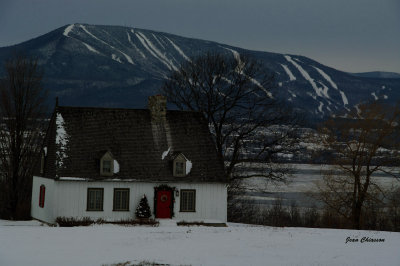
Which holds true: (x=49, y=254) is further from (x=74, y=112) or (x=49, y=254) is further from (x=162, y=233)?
(x=74, y=112)

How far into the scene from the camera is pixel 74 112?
3944 centimetres

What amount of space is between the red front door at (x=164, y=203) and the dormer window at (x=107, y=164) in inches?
140

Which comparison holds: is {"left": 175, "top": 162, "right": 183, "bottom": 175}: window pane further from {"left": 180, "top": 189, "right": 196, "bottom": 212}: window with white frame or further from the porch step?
the porch step

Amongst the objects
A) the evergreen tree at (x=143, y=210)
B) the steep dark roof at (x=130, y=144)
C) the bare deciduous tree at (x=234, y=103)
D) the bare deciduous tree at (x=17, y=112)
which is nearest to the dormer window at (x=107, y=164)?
the steep dark roof at (x=130, y=144)

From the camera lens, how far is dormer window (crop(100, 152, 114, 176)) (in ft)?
121

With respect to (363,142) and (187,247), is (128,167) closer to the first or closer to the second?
(187,247)

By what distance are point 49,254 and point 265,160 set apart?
24.8 metres

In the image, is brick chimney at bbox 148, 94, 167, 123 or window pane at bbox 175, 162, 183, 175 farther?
brick chimney at bbox 148, 94, 167, 123

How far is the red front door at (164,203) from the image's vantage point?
1474 inches

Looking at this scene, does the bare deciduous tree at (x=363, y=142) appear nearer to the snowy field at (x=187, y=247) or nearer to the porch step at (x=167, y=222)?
the snowy field at (x=187, y=247)

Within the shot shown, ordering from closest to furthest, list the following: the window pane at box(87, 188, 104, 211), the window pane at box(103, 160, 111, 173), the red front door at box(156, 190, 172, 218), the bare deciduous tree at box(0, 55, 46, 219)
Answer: the window pane at box(87, 188, 104, 211) → the window pane at box(103, 160, 111, 173) → the red front door at box(156, 190, 172, 218) → the bare deciduous tree at box(0, 55, 46, 219)

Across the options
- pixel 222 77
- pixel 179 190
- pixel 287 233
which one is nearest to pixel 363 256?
pixel 287 233

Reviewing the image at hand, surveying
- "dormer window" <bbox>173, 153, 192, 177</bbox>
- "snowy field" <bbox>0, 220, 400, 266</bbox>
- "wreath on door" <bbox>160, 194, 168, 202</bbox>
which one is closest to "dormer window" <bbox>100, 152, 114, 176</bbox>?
"wreath on door" <bbox>160, 194, 168, 202</bbox>

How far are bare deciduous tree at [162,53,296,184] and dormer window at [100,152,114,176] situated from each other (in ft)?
35.1
